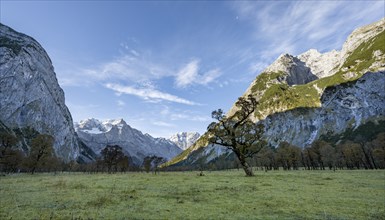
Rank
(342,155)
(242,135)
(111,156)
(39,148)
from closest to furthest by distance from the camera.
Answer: (242,135), (39,148), (111,156), (342,155)

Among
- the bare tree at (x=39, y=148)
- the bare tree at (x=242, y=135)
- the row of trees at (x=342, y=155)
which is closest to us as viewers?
the bare tree at (x=242, y=135)

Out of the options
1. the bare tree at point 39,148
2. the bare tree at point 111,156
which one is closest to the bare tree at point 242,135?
the bare tree at point 39,148

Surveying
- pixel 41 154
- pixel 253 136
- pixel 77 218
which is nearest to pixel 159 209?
pixel 77 218

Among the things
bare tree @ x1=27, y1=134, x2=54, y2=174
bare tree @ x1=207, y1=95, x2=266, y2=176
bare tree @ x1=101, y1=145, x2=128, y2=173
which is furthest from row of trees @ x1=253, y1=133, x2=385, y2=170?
bare tree @ x1=27, y1=134, x2=54, y2=174

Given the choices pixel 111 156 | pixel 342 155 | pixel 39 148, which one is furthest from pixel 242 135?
pixel 342 155

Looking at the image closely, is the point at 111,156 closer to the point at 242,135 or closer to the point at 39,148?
the point at 39,148

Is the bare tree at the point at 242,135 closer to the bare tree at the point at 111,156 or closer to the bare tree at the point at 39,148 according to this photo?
the bare tree at the point at 39,148

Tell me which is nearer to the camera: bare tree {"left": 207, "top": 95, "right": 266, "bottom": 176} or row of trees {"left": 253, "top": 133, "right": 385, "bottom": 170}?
bare tree {"left": 207, "top": 95, "right": 266, "bottom": 176}

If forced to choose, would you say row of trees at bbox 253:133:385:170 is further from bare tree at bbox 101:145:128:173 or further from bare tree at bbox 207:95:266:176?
bare tree at bbox 101:145:128:173

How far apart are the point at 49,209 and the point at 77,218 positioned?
14.0ft

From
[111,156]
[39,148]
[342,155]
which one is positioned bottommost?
[342,155]

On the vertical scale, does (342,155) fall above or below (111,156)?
below

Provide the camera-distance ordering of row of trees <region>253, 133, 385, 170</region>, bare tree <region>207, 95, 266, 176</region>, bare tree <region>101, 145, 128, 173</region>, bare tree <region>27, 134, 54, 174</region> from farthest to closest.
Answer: bare tree <region>101, 145, 128, 173</region>
row of trees <region>253, 133, 385, 170</region>
bare tree <region>27, 134, 54, 174</region>
bare tree <region>207, 95, 266, 176</region>

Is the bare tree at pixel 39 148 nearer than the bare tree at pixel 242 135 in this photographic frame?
No
